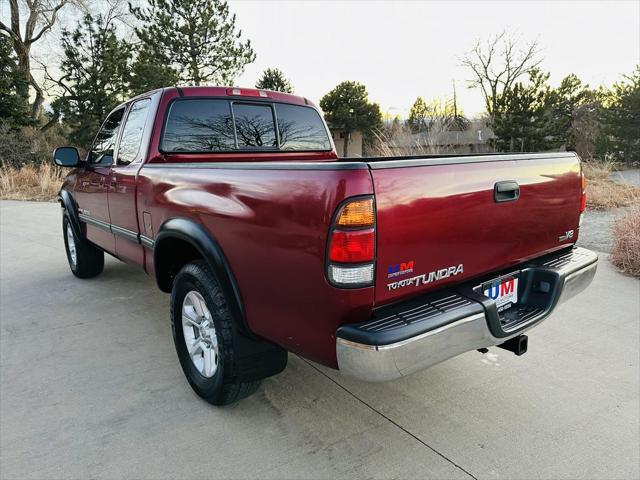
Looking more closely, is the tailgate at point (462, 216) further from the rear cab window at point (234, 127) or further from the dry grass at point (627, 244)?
the dry grass at point (627, 244)

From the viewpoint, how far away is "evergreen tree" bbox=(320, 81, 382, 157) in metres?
41.3

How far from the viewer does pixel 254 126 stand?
3.70 m

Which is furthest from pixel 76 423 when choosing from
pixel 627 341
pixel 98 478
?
pixel 627 341

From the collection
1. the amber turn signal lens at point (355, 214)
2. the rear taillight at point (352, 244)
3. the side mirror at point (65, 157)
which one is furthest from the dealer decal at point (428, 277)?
the side mirror at point (65, 157)

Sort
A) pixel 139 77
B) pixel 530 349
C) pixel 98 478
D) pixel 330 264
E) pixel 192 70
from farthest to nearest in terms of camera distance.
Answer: pixel 192 70, pixel 139 77, pixel 530 349, pixel 98 478, pixel 330 264

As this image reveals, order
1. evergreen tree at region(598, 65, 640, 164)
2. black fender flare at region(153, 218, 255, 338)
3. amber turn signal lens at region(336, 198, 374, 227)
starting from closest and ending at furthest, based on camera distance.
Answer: amber turn signal lens at region(336, 198, 374, 227) → black fender flare at region(153, 218, 255, 338) → evergreen tree at region(598, 65, 640, 164)

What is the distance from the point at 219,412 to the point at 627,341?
3048 millimetres

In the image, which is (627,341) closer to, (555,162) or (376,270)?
(555,162)

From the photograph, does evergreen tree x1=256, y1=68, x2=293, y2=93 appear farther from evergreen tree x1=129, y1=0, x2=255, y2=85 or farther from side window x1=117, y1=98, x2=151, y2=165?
side window x1=117, y1=98, x2=151, y2=165

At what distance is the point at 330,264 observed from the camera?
5.89ft

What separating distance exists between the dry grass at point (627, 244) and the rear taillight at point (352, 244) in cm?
456

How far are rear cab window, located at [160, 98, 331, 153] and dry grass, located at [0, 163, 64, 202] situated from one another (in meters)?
13.2

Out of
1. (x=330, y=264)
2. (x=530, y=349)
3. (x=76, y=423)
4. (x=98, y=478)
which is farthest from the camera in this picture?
(x=530, y=349)

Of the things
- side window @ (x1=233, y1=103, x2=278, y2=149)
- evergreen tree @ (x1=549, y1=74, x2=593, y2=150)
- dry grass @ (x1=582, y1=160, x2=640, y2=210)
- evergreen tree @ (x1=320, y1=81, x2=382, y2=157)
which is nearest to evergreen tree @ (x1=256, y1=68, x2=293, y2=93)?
evergreen tree @ (x1=320, y1=81, x2=382, y2=157)
